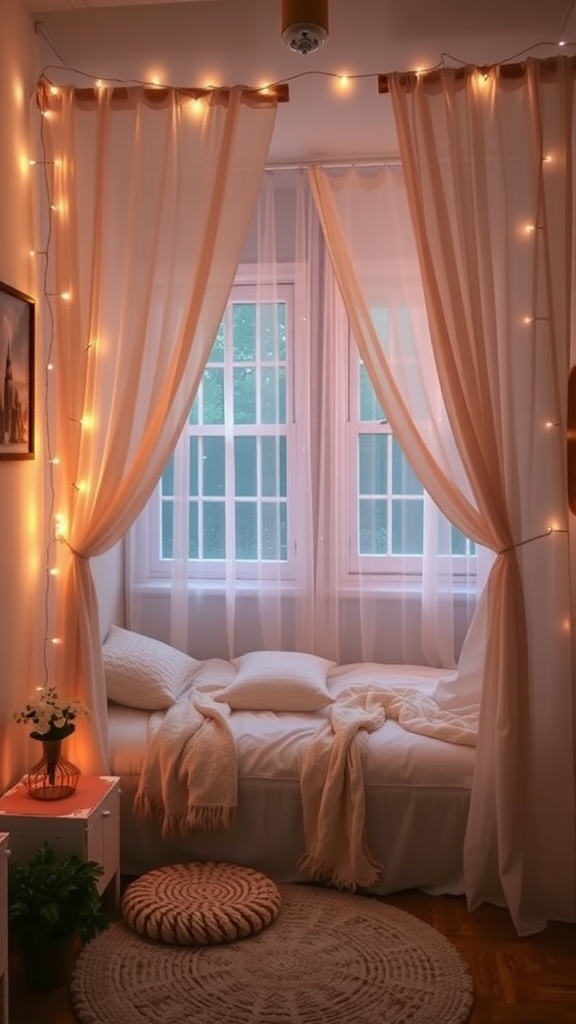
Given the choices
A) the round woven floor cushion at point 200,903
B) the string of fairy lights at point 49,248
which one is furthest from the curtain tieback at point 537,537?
the string of fairy lights at point 49,248

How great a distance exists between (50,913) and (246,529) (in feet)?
7.00

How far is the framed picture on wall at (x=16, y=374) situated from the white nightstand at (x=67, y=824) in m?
1.07

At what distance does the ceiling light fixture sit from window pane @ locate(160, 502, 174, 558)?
7.92 ft

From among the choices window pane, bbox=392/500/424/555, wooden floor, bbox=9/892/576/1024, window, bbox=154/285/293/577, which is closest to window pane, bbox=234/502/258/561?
window, bbox=154/285/293/577

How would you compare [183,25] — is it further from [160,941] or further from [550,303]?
[160,941]

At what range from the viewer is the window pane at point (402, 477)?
4.06 metres

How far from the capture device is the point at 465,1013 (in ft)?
7.66

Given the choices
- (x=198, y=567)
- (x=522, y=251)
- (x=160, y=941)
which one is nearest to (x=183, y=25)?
(x=522, y=251)

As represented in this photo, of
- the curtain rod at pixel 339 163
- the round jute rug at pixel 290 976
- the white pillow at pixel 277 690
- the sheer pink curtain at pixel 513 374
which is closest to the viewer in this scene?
the round jute rug at pixel 290 976

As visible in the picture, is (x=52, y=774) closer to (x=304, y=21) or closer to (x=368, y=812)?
(x=368, y=812)

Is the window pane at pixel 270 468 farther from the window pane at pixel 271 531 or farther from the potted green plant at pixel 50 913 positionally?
the potted green plant at pixel 50 913

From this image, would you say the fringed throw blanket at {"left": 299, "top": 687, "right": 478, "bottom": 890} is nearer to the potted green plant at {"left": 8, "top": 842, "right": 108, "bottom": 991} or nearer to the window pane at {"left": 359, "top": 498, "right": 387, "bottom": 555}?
the potted green plant at {"left": 8, "top": 842, "right": 108, "bottom": 991}

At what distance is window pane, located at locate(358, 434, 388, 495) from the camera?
4.11m

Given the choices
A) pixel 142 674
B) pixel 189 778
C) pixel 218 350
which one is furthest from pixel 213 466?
pixel 189 778
